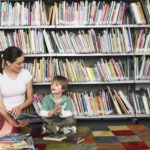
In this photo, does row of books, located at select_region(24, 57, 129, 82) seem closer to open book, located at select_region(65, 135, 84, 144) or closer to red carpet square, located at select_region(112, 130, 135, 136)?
red carpet square, located at select_region(112, 130, 135, 136)

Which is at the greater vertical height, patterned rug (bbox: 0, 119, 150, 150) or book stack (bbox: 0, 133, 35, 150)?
book stack (bbox: 0, 133, 35, 150)

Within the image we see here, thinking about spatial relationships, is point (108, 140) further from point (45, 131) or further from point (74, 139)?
point (45, 131)

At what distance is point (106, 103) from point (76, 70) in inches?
21.7

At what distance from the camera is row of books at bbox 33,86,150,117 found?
12.6ft

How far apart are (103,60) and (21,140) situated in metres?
2.27

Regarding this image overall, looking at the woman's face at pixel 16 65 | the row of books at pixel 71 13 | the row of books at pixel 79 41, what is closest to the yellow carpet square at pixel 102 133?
the woman's face at pixel 16 65

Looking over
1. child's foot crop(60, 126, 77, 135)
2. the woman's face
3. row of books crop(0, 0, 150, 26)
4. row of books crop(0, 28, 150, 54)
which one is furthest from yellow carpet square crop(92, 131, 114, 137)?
row of books crop(0, 0, 150, 26)

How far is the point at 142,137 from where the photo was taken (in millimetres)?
2074

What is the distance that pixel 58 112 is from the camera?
8.72 feet

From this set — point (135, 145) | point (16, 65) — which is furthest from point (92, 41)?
point (135, 145)

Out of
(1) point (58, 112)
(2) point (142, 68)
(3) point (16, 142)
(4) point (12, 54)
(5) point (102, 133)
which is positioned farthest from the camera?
(2) point (142, 68)

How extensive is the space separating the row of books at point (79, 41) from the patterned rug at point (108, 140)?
1642 millimetres

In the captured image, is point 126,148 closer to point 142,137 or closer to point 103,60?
point 142,137

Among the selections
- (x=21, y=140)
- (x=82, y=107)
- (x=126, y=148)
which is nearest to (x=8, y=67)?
(x=82, y=107)
